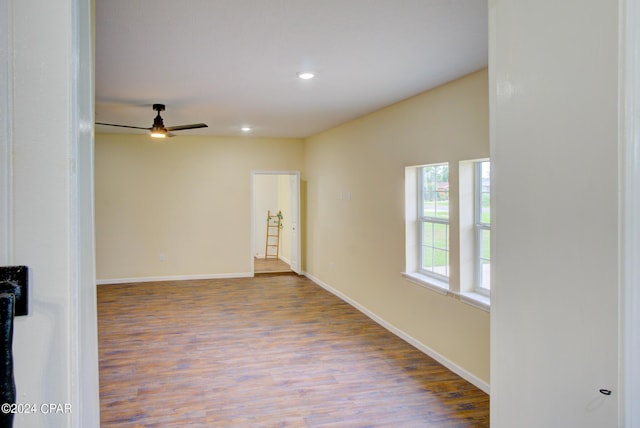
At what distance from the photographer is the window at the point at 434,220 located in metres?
4.43

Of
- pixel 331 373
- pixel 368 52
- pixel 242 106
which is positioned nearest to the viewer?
pixel 368 52

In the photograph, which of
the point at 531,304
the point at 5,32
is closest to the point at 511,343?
the point at 531,304

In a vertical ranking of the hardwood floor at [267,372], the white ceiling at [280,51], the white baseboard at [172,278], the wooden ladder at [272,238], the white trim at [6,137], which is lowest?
the hardwood floor at [267,372]

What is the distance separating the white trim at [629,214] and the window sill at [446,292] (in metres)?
2.66

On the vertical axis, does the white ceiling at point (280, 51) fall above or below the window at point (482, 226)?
above

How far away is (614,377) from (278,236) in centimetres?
1060

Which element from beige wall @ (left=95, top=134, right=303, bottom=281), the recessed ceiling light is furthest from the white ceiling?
beige wall @ (left=95, top=134, right=303, bottom=281)

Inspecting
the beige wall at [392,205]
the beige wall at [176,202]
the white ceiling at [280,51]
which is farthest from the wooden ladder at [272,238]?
the white ceiling at [280,51]

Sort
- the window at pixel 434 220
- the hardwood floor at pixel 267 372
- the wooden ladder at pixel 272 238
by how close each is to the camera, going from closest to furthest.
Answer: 1. the hardwood floor at pixel 267 372
2. the window at pixel 434 220
3. the wooden ladder at pixel 272 238

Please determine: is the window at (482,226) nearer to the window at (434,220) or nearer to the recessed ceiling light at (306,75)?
A: the window at (434,220)

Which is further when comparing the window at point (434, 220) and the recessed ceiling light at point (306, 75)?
the window at point (434, 220)

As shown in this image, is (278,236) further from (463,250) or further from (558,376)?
(558,376)

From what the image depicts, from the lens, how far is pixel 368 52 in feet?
10.5

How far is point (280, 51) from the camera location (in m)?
3.19
